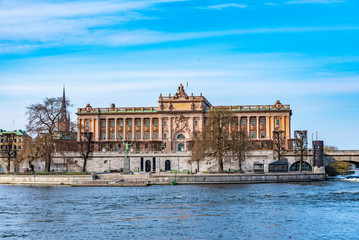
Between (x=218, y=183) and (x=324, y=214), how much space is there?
37672 mm

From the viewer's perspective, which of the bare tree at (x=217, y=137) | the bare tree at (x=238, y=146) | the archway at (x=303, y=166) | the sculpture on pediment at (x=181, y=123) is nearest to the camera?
the bare tree at (x=217, y=137)

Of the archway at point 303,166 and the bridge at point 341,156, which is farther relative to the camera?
the archway at point 303,166

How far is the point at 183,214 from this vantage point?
51.4m

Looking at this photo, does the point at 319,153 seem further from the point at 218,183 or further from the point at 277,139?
the point at 218,183

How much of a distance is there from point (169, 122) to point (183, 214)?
99.7 metres

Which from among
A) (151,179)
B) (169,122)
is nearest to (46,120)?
(151,179)

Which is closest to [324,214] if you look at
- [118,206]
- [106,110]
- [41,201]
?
[118,206]

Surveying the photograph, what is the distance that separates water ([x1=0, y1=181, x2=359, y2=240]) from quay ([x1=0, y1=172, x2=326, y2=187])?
14.7 metres

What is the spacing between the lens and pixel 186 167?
122000 millimetres

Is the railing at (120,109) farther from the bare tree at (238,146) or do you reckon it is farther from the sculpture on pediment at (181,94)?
the bare tree at (238,146)

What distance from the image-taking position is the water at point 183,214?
42125 millimetres

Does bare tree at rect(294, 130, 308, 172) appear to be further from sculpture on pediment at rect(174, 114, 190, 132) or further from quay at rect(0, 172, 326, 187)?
sculpture on pediment at rect(174, 114, 190, 132)

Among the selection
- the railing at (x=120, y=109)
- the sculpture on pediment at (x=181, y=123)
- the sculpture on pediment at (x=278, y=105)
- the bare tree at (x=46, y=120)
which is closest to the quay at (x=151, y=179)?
the bare tree at (x=46, y=120)

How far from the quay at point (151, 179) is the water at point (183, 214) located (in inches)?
578
